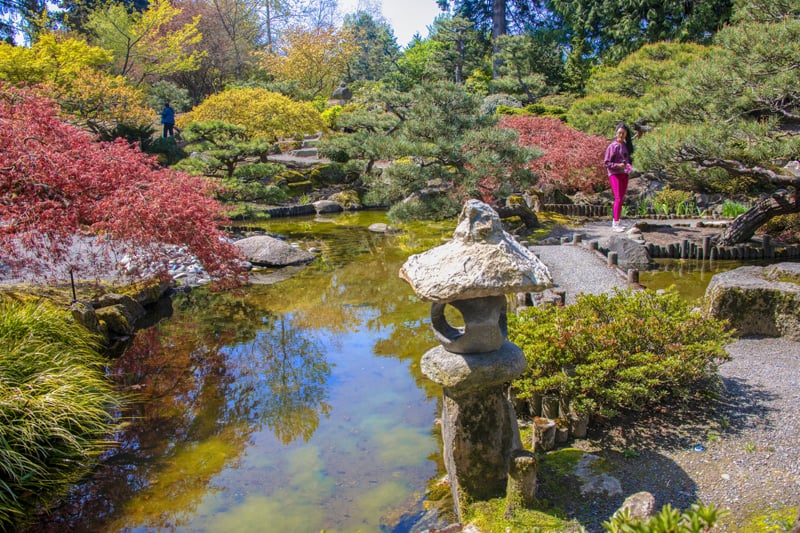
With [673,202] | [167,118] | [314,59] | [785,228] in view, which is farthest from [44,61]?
[785,228]

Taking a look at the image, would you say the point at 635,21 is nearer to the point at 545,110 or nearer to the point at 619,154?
the point at 545,110

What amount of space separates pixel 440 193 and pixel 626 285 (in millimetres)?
5505

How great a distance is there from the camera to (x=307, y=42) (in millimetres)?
31828

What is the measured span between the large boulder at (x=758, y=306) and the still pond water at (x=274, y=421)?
10.6ft

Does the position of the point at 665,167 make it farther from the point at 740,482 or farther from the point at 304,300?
the point at 740,482

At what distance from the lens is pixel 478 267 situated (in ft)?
11.1

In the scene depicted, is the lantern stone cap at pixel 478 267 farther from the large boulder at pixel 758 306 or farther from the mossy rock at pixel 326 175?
the mossy rock at pixel 326 175

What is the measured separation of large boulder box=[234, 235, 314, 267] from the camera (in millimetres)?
12000

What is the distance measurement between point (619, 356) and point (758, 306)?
8.41 ft

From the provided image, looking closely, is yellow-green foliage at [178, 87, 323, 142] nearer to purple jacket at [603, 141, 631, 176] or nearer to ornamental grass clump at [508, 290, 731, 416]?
purple jacket at [603, 141, 631, 176]

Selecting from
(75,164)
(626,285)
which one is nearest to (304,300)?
(75,164)

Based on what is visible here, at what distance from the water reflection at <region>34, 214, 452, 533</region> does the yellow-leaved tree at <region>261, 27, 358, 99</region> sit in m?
24.5

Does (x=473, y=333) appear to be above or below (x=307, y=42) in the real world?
below

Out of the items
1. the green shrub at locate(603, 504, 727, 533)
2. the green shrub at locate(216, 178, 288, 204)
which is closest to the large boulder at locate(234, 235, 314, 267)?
the green shrub at locate(216, 178, 288, 204)
